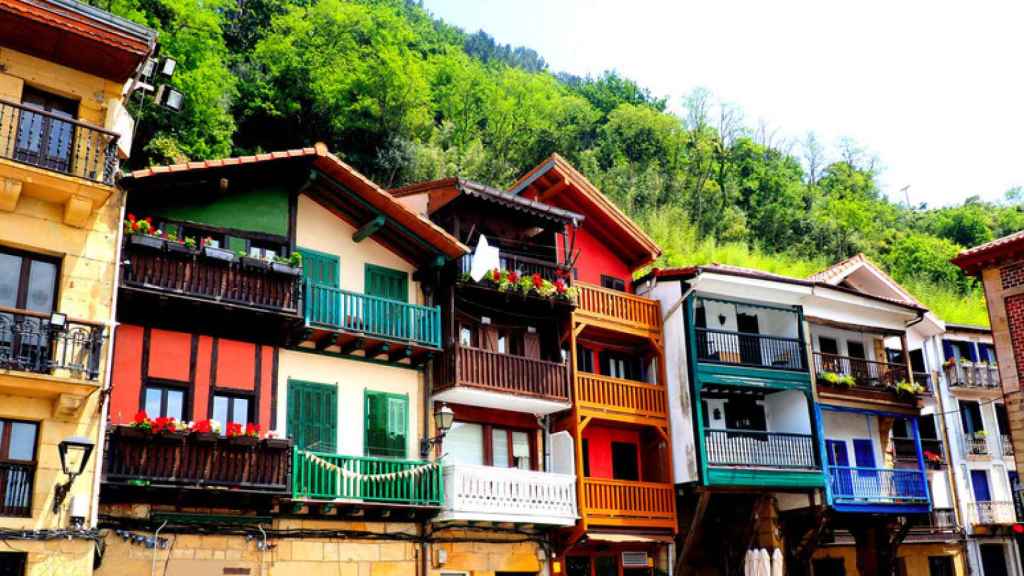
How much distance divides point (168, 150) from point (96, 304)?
20.8 m

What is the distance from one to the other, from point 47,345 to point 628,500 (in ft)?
49.6

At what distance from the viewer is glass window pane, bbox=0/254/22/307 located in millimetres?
17109

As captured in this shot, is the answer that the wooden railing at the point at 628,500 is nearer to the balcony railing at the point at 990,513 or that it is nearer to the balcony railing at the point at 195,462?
the balcony railing at the point at 195,462

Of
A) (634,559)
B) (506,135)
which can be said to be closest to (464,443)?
(634,559)

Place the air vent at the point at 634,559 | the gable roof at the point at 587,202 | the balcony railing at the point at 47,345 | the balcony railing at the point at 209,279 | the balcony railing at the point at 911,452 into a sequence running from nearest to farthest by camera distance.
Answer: the balcony railing at the point at 47,345
the balcony railing at the point at 209,279
the air vent at the point at 634,559
the gable roof at the point at 587,202
the balcony railing at the point at 911,452

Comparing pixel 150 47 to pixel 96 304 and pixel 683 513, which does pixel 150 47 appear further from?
pixel 683 513

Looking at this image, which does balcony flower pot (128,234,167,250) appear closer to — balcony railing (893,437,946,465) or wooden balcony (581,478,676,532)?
wooden balcony (581,478,676,532)

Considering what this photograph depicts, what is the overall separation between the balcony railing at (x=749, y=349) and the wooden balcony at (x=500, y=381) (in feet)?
16.7

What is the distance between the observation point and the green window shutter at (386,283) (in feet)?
79.5

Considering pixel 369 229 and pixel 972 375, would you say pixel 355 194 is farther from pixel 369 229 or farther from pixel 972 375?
pixel 972 375

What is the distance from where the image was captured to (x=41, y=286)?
17453 mm

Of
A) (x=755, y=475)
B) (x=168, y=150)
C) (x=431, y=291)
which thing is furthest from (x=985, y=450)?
(x=168, y=150)

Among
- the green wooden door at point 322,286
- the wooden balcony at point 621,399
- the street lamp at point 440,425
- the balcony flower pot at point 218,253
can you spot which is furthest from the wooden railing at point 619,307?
the balcony flower pot at point 218,253

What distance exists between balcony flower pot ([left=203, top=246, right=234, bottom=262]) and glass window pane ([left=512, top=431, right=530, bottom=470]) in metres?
9.18
